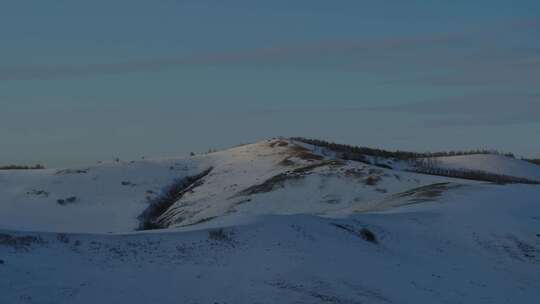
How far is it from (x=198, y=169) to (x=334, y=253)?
2485cm

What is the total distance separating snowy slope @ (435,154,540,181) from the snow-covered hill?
12.5 m

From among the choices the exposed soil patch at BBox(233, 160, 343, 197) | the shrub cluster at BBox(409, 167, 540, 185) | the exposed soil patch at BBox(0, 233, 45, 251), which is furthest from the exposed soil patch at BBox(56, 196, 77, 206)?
the exposed soil patch at BBox(0, 233, 45, 251)

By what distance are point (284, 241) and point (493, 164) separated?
32.3 metres

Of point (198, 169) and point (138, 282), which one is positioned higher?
point (198, 169)

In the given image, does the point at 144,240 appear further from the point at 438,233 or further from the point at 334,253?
the point at 438,233

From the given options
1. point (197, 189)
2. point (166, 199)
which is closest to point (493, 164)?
point (197, 189)

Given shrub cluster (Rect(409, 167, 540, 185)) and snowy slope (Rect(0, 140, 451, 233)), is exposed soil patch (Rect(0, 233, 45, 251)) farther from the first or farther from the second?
shrub cluster (Rect(409, 167, 540, 185))

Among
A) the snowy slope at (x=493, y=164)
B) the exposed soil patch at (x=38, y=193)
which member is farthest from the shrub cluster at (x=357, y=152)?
A: the exposed soil patch at (x=38, y=193)

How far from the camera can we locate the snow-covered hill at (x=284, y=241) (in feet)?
61.0

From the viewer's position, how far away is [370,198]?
113 ft

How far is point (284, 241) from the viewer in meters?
21.5

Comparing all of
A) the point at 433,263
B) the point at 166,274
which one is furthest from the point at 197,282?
the point at 433,263

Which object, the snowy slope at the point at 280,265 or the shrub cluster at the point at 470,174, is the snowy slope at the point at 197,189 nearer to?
the shrub cluster at the point at 470,174

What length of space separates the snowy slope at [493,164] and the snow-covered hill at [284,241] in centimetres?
1250
